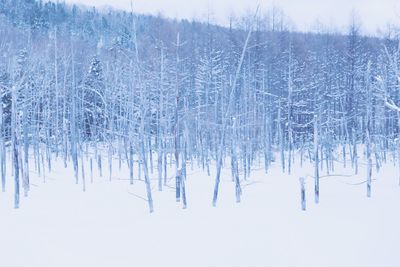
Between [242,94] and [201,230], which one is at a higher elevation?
[242,94]

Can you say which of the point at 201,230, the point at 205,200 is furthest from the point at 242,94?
the point at 201,230

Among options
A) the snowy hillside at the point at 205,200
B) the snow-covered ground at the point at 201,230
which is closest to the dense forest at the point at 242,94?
the snowy hillside at the point at 205,200

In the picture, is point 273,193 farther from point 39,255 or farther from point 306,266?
point 39,255

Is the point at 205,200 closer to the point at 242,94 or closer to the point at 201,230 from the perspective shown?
the point at 201,230

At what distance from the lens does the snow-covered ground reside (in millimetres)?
10180

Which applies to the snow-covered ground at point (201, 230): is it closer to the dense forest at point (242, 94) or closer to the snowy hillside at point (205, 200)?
the snowy hillside at point (205, 200)

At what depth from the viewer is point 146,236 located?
12.0 m

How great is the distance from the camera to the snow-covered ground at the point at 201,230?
10180mm

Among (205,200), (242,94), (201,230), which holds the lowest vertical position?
(205,200)

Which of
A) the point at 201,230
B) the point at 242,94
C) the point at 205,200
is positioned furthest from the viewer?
the point at 242,94

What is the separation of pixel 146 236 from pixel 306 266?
463cm

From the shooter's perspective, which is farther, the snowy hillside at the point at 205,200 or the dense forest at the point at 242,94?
the dense forest at the point at 242,94

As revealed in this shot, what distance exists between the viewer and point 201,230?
481 inches

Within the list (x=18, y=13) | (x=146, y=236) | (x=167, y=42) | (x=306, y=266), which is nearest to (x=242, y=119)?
(x=167, y=42)
